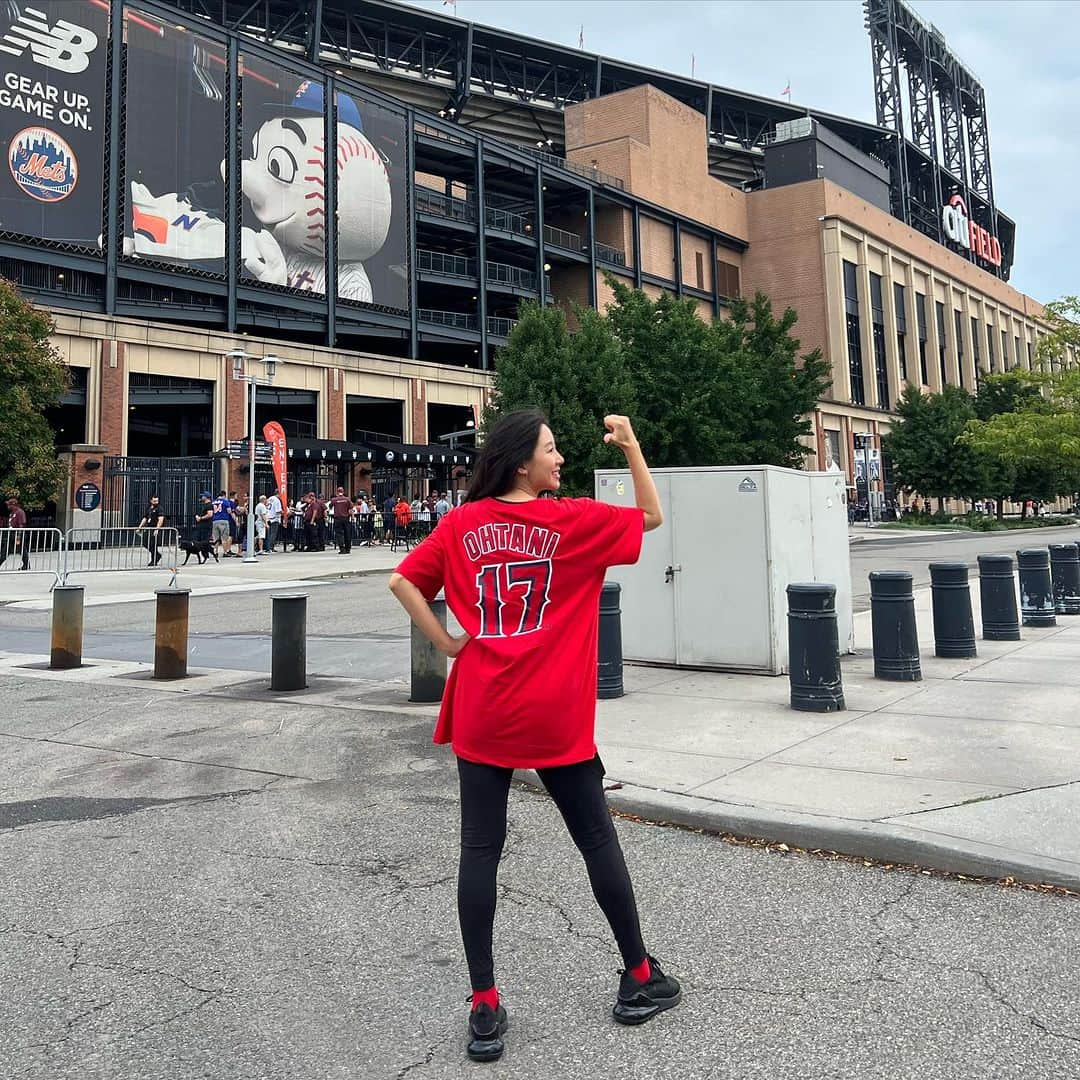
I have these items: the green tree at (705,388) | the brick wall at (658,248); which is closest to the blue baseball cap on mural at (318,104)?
the green tree at (705,388)

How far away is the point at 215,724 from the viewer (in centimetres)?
738

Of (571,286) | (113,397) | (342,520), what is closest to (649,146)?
(571,286)

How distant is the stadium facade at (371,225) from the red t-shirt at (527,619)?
33.1 metres

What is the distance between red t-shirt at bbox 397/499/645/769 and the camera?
2703 mm

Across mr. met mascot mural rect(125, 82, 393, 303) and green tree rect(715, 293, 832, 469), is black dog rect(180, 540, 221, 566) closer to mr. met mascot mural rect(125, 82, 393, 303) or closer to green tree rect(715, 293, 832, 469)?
mr. met mascot mural rect(125, 82, 393, 303)

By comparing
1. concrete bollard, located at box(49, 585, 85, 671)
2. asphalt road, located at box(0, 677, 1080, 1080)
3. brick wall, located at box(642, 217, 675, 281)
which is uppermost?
brick wall, located at box(642, 217, 675, 281)

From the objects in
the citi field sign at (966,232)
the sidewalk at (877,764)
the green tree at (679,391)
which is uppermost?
the citi field sign at (966,232)

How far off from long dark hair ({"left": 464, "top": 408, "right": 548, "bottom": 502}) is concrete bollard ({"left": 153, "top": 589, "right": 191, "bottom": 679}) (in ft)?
24.4

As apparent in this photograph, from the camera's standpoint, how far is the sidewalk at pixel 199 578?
17297 millimetres

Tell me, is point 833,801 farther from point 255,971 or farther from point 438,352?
point 438,352

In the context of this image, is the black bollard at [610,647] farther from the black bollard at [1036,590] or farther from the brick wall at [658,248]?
the brick wall at [658,248]

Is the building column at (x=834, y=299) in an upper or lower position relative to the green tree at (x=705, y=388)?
upper

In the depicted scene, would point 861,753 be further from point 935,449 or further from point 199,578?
point 935,449

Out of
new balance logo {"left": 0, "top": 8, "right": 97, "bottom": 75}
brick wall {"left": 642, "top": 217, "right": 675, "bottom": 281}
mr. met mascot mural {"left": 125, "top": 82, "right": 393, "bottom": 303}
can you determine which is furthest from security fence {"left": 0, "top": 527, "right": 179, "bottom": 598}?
brick wall {"left": 642, "top": 217, "right": 675, "bottom": 281}
